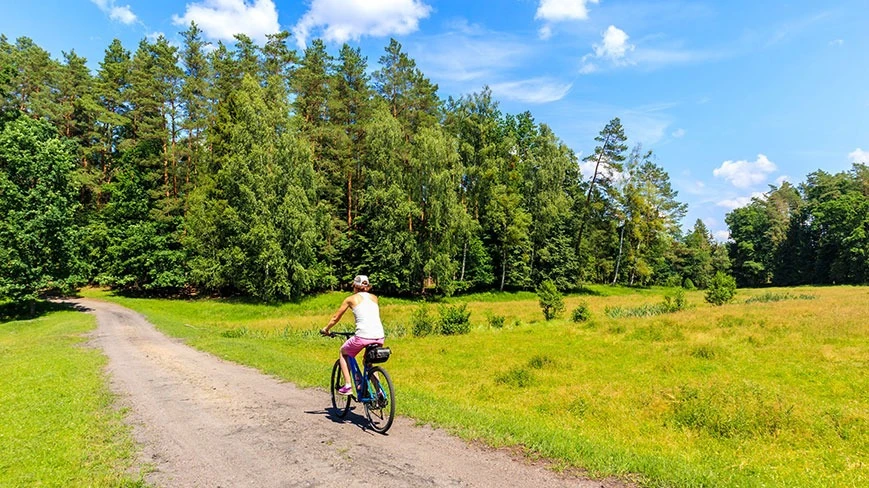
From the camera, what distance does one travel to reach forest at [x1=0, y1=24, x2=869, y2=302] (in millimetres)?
38250

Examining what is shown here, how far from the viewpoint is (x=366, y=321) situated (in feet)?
25.0

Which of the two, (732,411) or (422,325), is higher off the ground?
(732,411)

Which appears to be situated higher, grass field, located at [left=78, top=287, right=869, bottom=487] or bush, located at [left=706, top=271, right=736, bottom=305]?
bush, located at [left=706, top=271, right=736, bottom=305]

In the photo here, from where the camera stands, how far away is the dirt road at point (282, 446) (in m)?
5.73

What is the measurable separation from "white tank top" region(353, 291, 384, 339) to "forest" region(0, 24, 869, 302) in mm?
34644

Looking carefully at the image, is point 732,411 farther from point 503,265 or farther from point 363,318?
point 503,265

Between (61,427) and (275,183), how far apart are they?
35595 mm

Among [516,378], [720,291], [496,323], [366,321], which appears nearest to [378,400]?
[366,321]

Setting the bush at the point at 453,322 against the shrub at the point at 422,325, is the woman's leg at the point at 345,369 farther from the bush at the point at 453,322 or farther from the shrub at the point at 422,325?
the bush at the point at 453,322

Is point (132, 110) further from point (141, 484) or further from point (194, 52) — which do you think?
point (141, 484)

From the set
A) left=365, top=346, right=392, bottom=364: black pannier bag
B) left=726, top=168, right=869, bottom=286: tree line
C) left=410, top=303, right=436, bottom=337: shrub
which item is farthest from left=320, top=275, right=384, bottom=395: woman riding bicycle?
left=726, top=168, right=869, bottom=286: tree line

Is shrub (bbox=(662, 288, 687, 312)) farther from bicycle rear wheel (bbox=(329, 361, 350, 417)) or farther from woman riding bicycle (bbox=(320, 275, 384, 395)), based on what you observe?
woman riding bicycle (bbox=(320, 275, 384, 395))

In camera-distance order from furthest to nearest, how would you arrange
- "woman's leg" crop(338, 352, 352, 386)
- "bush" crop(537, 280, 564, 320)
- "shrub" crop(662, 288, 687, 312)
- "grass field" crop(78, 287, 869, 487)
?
1. "shrub" crop(662, 288, 687, 312)
2. "bush" crop(537, 280, 564, 320)
3. "woman's leg" crop(338, 352, 352, 386)
4. "grass field" crop(78, 287, 869, 487)

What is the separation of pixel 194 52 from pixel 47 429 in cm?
5229
